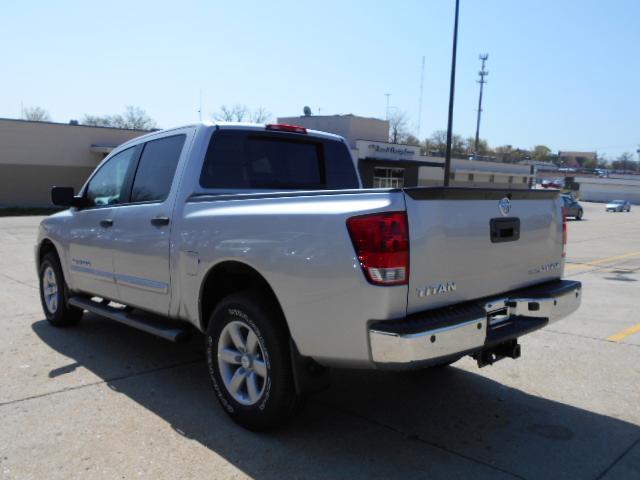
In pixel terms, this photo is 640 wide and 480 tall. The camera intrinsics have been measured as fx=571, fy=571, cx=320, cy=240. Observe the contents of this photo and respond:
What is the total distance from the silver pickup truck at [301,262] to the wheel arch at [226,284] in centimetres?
1

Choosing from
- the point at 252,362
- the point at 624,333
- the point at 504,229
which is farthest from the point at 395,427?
the point at 624,333

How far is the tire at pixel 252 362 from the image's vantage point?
11.3 feet

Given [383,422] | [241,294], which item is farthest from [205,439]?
[383,422]

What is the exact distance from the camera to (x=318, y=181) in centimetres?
515

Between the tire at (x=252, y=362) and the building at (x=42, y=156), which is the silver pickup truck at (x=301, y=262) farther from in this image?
the building at (x=42, y=156)

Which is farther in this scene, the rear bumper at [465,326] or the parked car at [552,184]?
the parked car at [552,184]

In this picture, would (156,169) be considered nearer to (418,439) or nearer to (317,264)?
(317,264)

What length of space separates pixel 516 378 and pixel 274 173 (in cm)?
269

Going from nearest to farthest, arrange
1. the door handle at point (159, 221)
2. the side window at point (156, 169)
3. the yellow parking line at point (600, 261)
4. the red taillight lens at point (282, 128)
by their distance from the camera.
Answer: the door handle at point (159, 221) < the side window at point (156, 169) < the red taillight lens at point (282, 128) < the yellow parking line at point (600, 261)

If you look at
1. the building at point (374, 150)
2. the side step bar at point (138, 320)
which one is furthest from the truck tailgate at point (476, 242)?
the building at point (374, 150)

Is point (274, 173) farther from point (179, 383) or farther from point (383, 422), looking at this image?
point (383, 422)

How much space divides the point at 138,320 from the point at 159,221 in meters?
0.90

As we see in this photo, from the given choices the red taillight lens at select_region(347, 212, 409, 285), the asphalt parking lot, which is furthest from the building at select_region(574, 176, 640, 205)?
the red taillight lens at select_region(347, 212, 409, 285)

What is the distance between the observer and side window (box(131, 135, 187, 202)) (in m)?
4.61
